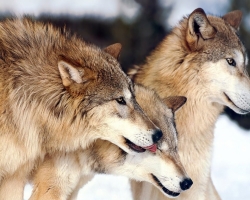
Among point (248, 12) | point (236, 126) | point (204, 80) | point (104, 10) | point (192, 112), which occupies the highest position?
point (204, 80)

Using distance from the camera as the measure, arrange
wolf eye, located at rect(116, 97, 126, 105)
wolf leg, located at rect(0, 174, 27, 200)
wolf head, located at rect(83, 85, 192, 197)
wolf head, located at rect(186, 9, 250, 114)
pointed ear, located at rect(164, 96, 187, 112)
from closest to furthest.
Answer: wolf eye, located at rect(116, 97, 126, 105)
wolf head, located at rect(83, 85, 192, 197)
wolf leg, located at rect(0, 174, 27, 200)
pointed ear, located at rect(164, 96, 187, 112)
wolf head, located at rect(186, 9, 250, 114)

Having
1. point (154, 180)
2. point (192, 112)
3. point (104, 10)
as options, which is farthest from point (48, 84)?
point (104, 10)

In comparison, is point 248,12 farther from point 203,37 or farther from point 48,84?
point 48,84

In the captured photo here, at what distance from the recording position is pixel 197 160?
484cm

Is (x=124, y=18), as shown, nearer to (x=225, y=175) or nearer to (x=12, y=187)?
(x=225, y=175)

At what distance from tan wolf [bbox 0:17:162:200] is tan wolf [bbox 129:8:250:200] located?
2.66 feet

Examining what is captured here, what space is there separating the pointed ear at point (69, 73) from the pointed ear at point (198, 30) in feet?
4.01

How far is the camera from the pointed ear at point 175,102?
4.57 m

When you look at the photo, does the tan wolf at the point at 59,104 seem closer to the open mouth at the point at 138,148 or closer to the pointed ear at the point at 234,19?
the open mouth at the point at 138,148

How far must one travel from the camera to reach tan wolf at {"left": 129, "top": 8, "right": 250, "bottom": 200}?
4703mm

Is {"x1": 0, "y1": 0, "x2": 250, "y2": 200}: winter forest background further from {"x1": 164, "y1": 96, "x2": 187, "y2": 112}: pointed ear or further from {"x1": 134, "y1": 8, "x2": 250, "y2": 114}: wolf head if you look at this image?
{"x1": 164, "y1": 96, "x2": 187, "y2": 112}: pointed ear

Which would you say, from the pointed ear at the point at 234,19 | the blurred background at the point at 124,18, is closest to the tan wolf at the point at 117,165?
the pointed ear at the point at 234,19

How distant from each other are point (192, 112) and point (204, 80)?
31 centimetres

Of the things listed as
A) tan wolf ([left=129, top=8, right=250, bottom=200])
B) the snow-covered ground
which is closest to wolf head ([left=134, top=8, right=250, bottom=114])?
tan wolf ([left=129, top=8, right=250, bottom=200])
